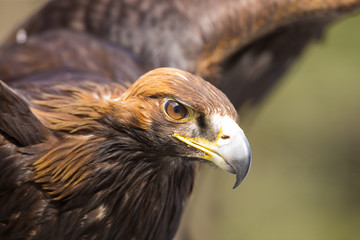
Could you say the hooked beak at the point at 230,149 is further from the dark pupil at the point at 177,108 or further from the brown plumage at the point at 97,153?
the dark pupil at the point at 177,108

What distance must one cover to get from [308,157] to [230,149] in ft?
22.5

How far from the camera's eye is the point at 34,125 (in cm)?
218

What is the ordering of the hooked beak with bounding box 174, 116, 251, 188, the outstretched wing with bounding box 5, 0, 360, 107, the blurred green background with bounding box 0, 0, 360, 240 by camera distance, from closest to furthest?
the hooked beak with bounding box 174, 116, 251, 188 < the outstretched wing with bounding box 5, 0, 360, 107 < the blurred green background with bounding box 0, 0, 360, 240

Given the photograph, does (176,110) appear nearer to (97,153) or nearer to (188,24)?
(97,153)

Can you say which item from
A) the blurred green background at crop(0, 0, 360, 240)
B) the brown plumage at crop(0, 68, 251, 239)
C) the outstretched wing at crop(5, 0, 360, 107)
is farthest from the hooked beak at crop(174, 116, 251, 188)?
the blurred green background at crop(0, 0, 360, 240)

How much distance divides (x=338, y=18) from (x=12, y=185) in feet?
Answer: 9.01

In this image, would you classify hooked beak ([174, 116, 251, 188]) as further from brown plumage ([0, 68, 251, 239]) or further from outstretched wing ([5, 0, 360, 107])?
outstretched wing ([5, 0, 360, 107])

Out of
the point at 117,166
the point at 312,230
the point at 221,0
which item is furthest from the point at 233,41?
the point at 312,230

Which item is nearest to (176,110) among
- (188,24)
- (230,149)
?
(230,149)

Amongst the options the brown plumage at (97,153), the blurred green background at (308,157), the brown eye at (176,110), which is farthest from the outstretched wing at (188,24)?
the blurred green background at (308,157)

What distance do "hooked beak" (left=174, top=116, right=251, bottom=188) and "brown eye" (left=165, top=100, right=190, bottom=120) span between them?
0.10 meters

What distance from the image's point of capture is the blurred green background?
8.14m

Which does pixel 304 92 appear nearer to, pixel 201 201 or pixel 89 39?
pixel 201 201

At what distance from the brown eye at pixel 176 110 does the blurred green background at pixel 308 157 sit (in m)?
5.53
